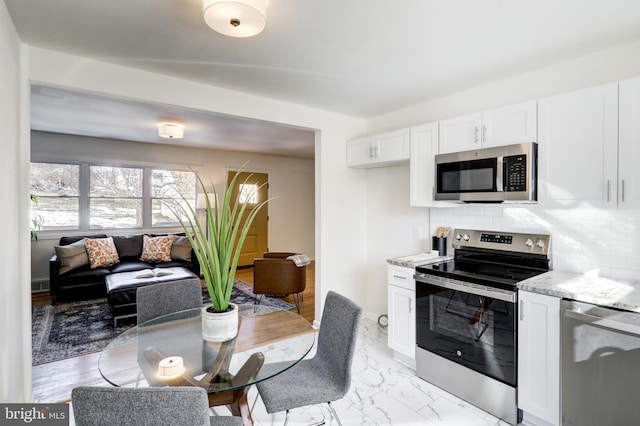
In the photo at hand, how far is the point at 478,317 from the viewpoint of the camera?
227 cm

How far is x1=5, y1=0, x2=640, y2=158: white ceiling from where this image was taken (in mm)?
1772

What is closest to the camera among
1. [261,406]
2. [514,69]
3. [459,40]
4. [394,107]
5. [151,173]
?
[459,40]

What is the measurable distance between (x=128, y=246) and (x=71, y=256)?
812 millimetres

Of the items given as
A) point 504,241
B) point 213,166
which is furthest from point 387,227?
point 213,166

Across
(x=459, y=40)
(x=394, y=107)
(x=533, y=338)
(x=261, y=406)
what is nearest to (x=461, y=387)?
(x=533, y=338)

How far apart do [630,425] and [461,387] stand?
93 centimetres

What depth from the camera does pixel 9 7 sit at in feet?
5.82

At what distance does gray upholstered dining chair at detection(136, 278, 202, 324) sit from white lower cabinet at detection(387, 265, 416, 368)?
1627 mm

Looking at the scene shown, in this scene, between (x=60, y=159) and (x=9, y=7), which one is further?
(x=60, y=159)

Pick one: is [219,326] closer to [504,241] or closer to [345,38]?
[345,38]

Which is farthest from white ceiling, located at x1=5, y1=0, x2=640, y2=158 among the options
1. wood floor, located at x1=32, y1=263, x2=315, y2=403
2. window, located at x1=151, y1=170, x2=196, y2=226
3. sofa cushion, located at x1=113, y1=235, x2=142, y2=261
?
window, located at x1=151, y1=170, x2=196, y2=226

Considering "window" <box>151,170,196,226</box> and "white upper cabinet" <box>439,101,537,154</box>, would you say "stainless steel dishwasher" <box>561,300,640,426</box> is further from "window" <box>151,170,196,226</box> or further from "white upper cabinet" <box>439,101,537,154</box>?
Result: "window" <box>151,170,196,226</box>

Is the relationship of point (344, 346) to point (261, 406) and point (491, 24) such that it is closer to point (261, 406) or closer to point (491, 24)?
point (261, 406)

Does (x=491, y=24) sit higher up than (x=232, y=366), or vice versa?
(x=491, y=24)
